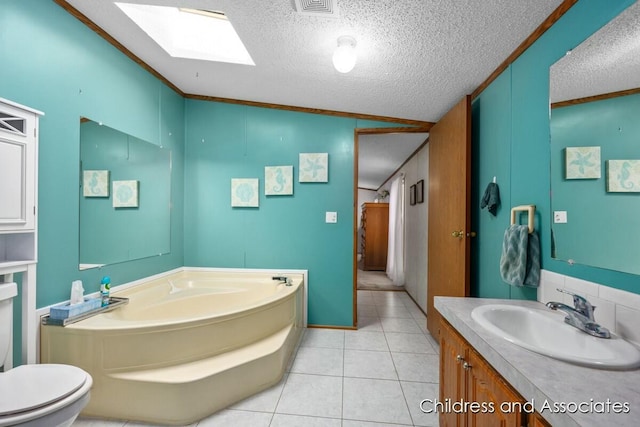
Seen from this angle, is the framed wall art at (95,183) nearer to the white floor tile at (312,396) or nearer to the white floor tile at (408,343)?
the white floor tile at (312,396)

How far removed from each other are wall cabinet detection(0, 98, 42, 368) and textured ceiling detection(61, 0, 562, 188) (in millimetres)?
955

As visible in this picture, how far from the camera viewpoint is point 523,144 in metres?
1.54

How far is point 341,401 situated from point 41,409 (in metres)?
1.53

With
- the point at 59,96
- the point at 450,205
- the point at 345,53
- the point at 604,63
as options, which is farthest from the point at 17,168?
the point at 450,205

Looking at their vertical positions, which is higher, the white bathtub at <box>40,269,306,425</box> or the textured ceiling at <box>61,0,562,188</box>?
the textured ceiling at <box>61,0,562,188</box>

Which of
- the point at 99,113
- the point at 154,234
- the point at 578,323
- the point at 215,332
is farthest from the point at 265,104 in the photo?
the point at 578,323

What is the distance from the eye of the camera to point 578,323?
997 mm

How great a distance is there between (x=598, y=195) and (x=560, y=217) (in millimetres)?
216

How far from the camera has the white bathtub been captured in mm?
1520

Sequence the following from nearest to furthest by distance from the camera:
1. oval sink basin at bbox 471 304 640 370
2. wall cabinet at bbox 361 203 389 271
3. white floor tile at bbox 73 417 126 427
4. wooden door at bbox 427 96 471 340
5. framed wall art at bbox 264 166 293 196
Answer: oval sink basin at bbox 471 304 640 370
white floor tile at bbox 73 417 126 427
wooden door at bbox 427 96 471 340
framed wall art at bbox 264 166 293 196
wall cabinet at bbox 361 203 389 271

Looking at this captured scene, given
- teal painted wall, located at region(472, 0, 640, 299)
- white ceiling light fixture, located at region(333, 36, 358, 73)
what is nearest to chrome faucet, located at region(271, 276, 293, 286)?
teal painted wall, located at region(472, 0, 640, 299)

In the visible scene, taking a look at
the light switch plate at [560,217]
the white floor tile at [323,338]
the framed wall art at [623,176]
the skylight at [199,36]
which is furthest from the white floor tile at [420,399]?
the skylight at [199,36]

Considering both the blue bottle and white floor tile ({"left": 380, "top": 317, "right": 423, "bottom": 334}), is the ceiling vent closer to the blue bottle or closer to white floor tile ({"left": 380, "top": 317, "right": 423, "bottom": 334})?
the blue bottle

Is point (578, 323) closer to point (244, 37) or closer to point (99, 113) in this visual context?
point (244, 37)
